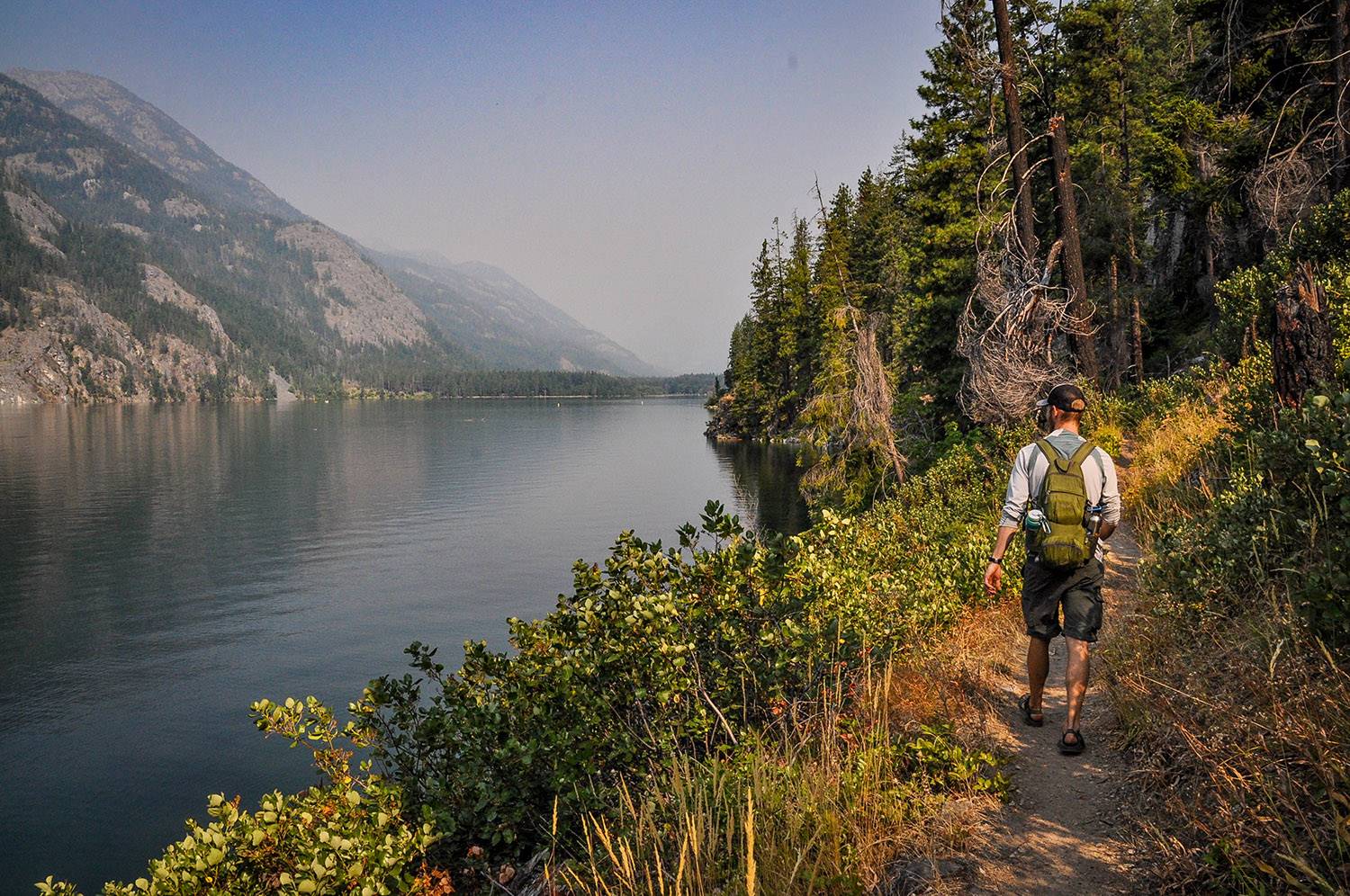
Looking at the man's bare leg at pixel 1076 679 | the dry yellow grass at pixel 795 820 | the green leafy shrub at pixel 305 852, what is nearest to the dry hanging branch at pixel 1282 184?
the man's bare leg at pixel 1076 679

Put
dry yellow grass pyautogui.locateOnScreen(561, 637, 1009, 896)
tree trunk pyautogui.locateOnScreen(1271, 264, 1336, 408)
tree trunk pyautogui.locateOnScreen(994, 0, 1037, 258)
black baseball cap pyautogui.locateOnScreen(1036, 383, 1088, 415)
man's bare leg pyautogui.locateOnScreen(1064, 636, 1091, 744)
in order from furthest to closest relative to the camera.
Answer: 1. tree trunk pyautogui.locateOnScreen(994, 0, 1037, 258)
2. tree trunk pyautogui.locateOnScreen(1271, 264, 1336, 408)
3. black baseball cap pyautogui.locateOnScreen(1036, 383, 1088, 415)
4. man's bare leg pyautogui.locateOnScreen(1064, 636, 1091, 744)
5. dry yellow grass pyautogui.locateOnScreen(561, 637, 1009, 896)

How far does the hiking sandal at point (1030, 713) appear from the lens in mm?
5531

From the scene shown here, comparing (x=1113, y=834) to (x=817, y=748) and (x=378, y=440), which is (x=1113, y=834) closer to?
(x=817, y=748)

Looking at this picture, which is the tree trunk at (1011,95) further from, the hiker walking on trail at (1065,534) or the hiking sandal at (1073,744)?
the hiking sandal at (1073,744)

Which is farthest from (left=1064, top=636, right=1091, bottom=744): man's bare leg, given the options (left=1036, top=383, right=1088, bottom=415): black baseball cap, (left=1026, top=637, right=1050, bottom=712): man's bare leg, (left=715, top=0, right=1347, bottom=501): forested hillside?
(left=715, top=0, right=1347, bottom=501): forested hillside

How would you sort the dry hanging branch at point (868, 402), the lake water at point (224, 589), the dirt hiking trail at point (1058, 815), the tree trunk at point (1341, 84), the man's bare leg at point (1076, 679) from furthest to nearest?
1. the dry hanging branch at point (868, 402)
2. the lake water at point (224, 589)
3. the tree trunk at point (1341, 84)
4. the man's bare leg at point (1076, 679)
5. the dirt hiking trail at point (1058, 815)

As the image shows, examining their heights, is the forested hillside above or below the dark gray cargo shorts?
above

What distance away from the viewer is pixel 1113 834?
3764 millimetres

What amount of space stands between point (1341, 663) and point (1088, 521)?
6.09 ft

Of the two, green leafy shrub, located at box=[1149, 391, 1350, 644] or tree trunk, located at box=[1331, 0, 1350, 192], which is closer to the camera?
green leafy shrub, located at box=[1149, 391, 1350, 644]

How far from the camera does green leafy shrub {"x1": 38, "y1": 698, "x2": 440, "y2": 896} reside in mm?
4812

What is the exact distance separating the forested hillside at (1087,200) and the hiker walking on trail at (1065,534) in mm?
9756

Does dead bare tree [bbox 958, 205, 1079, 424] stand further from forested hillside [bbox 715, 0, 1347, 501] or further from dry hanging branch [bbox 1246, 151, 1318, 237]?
dry hanging branch [bbox 1246, 151, 1318, 237]

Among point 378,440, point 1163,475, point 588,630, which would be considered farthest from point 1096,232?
point 378,440
